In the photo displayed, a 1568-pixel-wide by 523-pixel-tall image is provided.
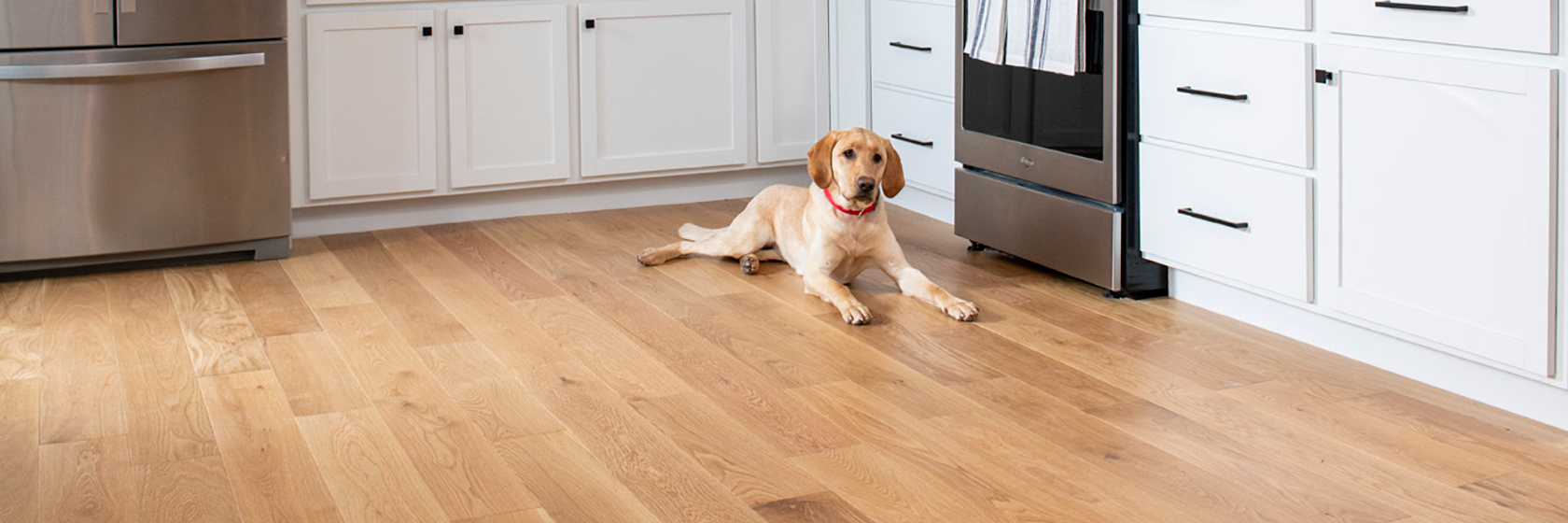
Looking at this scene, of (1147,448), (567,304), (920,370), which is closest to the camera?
(1147,448)

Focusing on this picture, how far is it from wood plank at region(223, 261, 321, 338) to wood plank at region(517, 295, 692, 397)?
513mm

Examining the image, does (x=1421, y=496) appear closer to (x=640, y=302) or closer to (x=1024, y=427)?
(x=1024, y=427)

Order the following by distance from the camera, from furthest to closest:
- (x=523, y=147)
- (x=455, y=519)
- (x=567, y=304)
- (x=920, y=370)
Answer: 1. (x=523, y=147)
2. (x=567, y=304)
3. (x=920, y=370)
4. (x=455, y=519)

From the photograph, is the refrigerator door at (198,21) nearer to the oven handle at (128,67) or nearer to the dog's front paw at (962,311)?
the oven handle at (128,67)

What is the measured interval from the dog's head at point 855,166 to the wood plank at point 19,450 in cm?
174

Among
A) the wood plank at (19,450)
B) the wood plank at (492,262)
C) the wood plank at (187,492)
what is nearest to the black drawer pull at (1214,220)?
the wood plank at (492,262)

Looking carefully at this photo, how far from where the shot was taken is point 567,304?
140 inches

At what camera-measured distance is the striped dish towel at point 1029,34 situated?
3.51 m

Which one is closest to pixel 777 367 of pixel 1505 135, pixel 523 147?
pixel 1505 135

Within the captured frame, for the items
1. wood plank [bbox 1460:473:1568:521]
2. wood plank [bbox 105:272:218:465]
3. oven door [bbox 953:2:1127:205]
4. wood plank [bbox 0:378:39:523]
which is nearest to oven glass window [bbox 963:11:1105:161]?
oven door [bbox 953:2:1127:205]

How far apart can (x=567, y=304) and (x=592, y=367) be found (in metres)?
0.59

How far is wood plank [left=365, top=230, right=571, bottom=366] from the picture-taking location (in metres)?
3.12

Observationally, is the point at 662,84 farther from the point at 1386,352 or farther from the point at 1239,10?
the point at 1386,352

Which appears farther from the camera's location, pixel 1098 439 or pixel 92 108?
pixel 92 108
